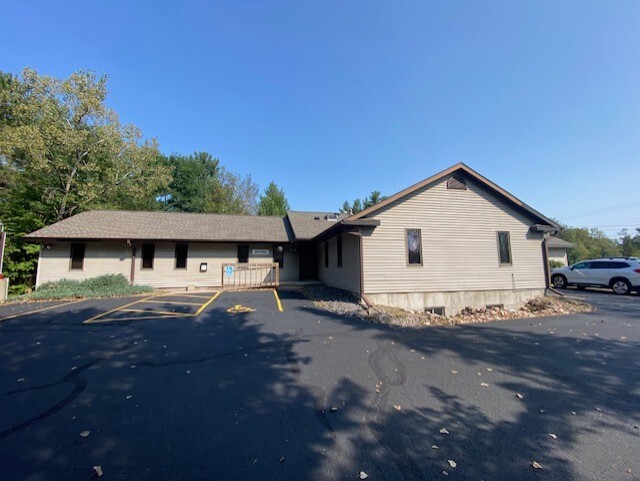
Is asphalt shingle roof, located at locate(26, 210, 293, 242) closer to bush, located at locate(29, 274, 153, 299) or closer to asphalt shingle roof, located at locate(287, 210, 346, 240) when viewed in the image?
asphalt shingle roof, located at locate(287, 210, 346, 240)

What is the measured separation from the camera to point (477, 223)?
1192 centimetres

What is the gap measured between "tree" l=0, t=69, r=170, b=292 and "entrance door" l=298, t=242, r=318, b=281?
49.8ft

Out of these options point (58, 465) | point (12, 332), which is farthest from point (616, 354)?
point (12, 332)

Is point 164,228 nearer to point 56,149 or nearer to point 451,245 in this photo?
point 56,149

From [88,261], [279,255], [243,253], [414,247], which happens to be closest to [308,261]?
[279,255]

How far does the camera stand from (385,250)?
35.5 ft

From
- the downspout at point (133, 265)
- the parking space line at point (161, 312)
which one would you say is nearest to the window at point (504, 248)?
the parking space line at point (161, 312)

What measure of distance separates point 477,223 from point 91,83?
26.6 m

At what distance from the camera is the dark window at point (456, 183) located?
11.8m

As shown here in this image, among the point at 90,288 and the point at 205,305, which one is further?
the point at 90,288

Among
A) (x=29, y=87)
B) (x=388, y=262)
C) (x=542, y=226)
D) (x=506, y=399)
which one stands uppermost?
(x=29, y=87)

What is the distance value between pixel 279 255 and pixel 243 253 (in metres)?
2.16

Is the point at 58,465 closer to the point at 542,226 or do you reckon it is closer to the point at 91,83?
the point at 542,226

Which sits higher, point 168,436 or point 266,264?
point 266,264
